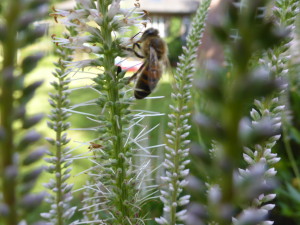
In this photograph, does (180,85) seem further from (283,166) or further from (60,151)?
(283,166)

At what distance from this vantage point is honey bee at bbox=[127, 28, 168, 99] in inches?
43.0

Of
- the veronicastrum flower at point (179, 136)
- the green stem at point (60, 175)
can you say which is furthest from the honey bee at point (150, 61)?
the green stem at point (60, 175)

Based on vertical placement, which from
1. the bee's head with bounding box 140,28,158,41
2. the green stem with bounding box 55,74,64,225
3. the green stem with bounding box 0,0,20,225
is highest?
the bee's head with bounding box 140,28,158,41

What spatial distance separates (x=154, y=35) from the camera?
1.27 meters

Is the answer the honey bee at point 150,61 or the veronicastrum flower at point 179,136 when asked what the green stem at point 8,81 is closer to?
the veronicastrum flower at point 179,136

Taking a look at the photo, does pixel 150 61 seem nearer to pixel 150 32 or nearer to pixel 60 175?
pixel 150 32

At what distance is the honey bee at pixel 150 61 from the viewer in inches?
43.0

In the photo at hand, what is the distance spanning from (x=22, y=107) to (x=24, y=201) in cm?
5

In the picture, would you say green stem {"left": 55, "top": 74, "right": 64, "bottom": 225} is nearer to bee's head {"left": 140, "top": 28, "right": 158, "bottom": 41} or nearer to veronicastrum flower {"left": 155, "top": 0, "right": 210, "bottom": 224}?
veronicastrum flower {"left": 155, "top": 0, "right": 210, "bottom": 224}

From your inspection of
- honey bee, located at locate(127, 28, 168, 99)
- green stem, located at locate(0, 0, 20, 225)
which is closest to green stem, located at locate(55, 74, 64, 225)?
green stem, located at locate(0, 0, 20, 225)

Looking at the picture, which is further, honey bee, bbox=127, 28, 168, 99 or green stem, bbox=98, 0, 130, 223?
honey bee, bbox=127, 28, 168, 99

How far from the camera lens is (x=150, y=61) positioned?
115 centimetres

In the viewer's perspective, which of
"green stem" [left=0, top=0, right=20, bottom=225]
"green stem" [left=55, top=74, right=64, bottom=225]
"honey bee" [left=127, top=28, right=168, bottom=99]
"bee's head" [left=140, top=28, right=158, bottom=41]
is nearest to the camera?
"green stem" [left=0, top=0, right=20, bottom=225]

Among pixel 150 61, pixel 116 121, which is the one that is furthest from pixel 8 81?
pixel 150 61
